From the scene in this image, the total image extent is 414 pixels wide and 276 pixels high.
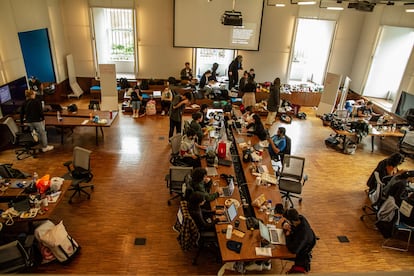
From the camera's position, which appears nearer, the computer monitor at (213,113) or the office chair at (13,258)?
the office chair at (13,258)

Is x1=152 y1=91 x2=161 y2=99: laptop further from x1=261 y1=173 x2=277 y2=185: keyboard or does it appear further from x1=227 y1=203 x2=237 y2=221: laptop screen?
x1=227 y1=203 x2=237 y2=221: laptop screen

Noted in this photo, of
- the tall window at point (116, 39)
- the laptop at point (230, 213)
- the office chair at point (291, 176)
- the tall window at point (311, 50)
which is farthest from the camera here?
the tall window at point (311, 50)

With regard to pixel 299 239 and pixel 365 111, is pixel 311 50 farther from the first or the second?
pixel 299 239

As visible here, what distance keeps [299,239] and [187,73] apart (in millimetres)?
9455

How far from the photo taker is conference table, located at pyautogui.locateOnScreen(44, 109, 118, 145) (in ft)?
27.2

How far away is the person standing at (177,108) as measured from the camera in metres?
8.08

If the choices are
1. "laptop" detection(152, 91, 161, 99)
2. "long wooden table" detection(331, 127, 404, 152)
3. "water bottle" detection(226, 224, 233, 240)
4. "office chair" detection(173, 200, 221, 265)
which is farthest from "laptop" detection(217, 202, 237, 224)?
"laptop" detection(152, 91, 161, 99)

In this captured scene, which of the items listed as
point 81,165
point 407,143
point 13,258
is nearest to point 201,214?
point 13,258

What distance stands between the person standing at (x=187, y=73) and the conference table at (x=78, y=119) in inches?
170

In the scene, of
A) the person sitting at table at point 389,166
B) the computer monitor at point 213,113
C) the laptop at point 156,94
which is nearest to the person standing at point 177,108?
the computer monitor at point 213,113

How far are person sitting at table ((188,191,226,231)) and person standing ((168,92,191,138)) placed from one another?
3.61 metres

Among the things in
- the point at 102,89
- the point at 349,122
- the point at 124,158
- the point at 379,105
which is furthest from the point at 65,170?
the point at 379,105

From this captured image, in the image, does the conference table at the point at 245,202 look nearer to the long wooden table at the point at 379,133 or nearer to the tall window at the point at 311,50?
the long wooden table at the point at 379,133

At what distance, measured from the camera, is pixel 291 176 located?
6551mm
